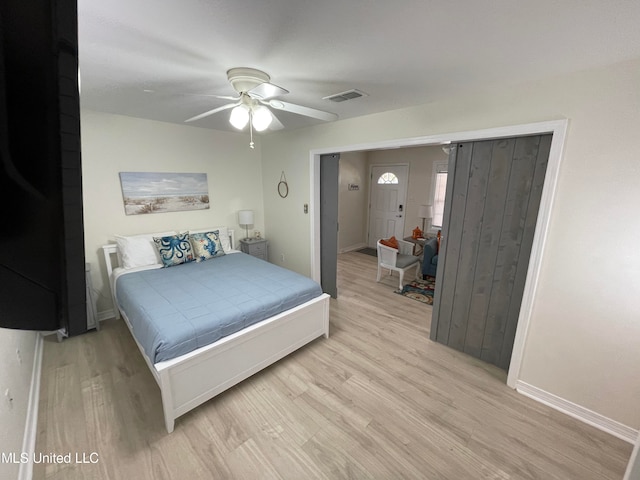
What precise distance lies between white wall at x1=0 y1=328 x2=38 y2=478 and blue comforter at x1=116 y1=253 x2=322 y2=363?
2.17 feet

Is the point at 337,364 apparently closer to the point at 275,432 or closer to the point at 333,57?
the point at 275,432

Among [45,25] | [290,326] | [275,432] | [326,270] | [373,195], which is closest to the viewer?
[45,25]

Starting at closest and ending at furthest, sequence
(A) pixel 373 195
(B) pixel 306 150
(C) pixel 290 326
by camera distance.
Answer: (C) pixel 290 326
(B) pixel 306 150
(A) pixel 373 195

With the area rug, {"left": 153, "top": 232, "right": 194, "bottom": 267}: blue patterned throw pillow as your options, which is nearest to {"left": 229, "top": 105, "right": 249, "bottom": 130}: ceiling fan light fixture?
{"left": 153, "top": 232, "right": 194, "bottom": 267}: blue patterned throw pillow

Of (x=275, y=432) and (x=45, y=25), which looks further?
(x=275, y=432)

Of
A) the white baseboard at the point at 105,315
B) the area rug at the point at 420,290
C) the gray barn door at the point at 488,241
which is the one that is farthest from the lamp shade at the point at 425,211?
the white baseboard at the point at 105,315

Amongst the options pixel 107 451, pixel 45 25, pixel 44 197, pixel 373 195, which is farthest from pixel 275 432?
pixel 373 195

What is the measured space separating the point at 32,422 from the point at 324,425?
76.3 inches

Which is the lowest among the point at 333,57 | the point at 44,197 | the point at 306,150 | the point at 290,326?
the point at 290,326

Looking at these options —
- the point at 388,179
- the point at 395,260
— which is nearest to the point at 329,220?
the point at 395,260

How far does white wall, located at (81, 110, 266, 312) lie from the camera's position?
2984 mm

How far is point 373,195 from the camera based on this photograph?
20.9ft

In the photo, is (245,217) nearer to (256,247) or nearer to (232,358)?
(256,247)

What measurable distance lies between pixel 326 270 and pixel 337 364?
1569 millimetres
